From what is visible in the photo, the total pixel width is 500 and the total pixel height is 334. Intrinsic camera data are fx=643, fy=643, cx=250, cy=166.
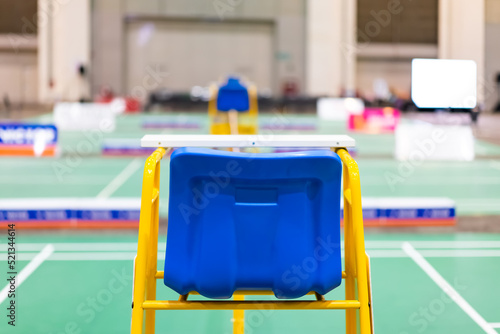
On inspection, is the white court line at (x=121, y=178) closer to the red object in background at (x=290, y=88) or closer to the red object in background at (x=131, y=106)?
the red object in background at (x=131, y=106)

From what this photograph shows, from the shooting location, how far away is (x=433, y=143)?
10.5 metres

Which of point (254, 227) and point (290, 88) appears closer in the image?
point (254, 227)

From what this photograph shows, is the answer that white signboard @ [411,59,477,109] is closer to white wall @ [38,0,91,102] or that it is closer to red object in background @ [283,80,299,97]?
red object in background @ [283,80,299,97]

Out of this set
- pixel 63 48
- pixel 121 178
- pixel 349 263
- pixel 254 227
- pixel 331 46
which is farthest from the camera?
pixel 331 46

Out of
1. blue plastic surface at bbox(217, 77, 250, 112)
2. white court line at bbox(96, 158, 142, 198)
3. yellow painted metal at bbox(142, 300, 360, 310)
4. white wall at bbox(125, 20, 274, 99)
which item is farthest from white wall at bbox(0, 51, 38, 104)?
yellow painted metal at bbox(142, 300, 360, 310)

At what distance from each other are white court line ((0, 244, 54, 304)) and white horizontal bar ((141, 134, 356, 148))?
6.01ft

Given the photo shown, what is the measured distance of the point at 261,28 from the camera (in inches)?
1187

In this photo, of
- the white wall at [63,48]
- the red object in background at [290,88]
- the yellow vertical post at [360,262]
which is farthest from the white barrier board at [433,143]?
the white wall at [63,48]

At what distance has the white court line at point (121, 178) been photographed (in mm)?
7250

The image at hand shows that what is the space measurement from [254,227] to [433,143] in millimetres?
9035

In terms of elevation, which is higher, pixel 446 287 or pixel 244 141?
pixel 244 141

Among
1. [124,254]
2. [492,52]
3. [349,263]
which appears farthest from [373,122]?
[492,52]

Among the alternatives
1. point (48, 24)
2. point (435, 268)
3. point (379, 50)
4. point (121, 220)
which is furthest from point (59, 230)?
point (379, 50)

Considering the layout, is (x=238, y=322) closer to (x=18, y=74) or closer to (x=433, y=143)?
(x=433, y=143)
